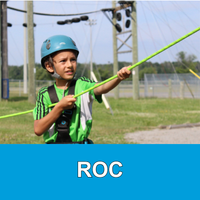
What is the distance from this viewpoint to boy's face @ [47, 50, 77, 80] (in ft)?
6.66

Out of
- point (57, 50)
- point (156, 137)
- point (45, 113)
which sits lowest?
point (156, 137)

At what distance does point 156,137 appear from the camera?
7.90m

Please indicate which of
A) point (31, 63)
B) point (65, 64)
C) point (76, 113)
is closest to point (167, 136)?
point (76, 113)

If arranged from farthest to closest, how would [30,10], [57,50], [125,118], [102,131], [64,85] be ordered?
1. [30,10]
2. [125,118]
3. [102,131]
4. [64,85]
5. [57,50]

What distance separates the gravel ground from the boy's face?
5292 millimetres

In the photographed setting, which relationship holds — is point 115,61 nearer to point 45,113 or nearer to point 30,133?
point 30,133

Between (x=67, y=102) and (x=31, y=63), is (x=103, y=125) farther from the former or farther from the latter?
(x=67, y=102)

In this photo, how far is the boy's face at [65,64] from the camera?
2.03 metres

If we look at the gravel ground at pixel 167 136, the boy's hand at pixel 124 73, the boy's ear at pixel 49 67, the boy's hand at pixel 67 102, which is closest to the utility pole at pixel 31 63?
the gravel ground at pixel 167 136

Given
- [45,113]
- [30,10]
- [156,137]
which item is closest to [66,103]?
[45,113]

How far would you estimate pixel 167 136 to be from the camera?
8055 mm

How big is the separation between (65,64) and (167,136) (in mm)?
6482

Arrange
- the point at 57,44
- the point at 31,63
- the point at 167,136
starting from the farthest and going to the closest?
1. the point at 31,63
2. the point at 167,136
3. the point at 57,44
